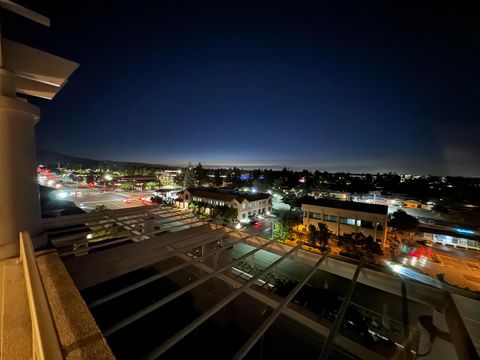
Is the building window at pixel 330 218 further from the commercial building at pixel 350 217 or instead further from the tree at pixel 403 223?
the tree at pixel 403 223

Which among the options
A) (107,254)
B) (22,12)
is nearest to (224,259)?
(107,254)

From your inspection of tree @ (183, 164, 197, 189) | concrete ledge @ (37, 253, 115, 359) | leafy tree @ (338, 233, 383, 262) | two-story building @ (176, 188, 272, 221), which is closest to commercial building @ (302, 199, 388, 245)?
leafy tree @ (338, 233, 383, 262)

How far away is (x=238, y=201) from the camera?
2016 centimetres

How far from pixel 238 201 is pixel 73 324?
765 inches

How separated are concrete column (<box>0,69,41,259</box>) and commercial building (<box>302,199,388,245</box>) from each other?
16.4 meters

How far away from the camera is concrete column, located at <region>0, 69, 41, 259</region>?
155 centimetres

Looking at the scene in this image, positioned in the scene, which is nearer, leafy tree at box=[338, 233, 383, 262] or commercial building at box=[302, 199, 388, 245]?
leafy tree at box=[338, 233, 383, 262]

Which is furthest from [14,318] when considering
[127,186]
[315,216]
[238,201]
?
[127,186]

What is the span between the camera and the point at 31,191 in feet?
5.65

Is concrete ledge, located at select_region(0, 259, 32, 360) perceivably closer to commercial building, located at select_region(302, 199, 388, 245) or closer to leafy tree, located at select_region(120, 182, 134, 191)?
commercial building, located at select_region(302, 199, 388, 245)

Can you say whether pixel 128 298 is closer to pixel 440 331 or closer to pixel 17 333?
pixel 17 333

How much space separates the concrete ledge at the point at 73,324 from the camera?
691 mm

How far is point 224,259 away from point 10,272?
2.11 metres

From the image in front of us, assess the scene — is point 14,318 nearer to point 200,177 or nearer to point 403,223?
point 403,223
